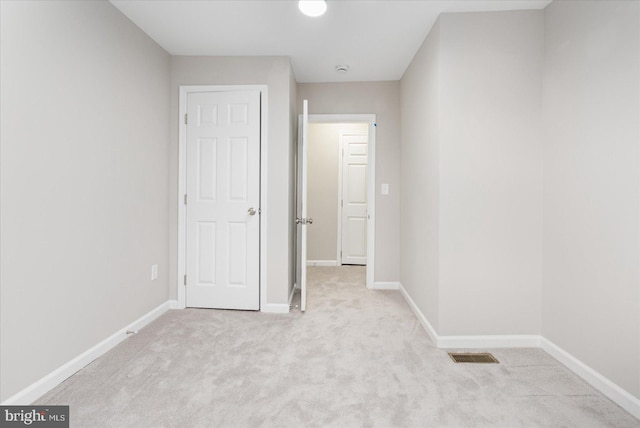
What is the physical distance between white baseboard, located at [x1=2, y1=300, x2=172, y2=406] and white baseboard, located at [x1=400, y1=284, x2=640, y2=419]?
92.5 inches

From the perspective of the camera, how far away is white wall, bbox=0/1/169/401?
1654mm

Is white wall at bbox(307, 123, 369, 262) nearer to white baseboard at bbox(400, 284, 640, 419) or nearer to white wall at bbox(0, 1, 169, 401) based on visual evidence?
white baseboard at bbox(400, 284, 640, 419)

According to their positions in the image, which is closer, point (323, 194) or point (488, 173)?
point (488, 173)

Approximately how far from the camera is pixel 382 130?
3.93 metres

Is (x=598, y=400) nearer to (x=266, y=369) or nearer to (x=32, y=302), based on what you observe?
(x=266, y=369)

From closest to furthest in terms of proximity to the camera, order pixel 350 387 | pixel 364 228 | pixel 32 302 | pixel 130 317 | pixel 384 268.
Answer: pixel 32 302 → pixel 350 387 → pixel 130 317 → pixel 384 268 → pixel 364 228

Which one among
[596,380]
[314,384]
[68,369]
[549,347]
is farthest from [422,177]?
[68,369]

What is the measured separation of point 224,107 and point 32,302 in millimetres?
2111

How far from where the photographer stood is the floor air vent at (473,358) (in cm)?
223

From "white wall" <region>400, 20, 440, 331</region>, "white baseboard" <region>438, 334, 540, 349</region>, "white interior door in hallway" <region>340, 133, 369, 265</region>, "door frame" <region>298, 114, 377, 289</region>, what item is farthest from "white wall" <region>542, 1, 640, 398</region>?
"white interior door in hallway" <region>340, 133, 369, 265</region>

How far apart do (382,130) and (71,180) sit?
3.07 m

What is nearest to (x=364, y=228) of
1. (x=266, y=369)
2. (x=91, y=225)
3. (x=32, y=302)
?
(x=266, y=369)

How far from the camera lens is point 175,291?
3.20 m

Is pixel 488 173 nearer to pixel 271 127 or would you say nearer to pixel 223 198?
pixel 271 127
